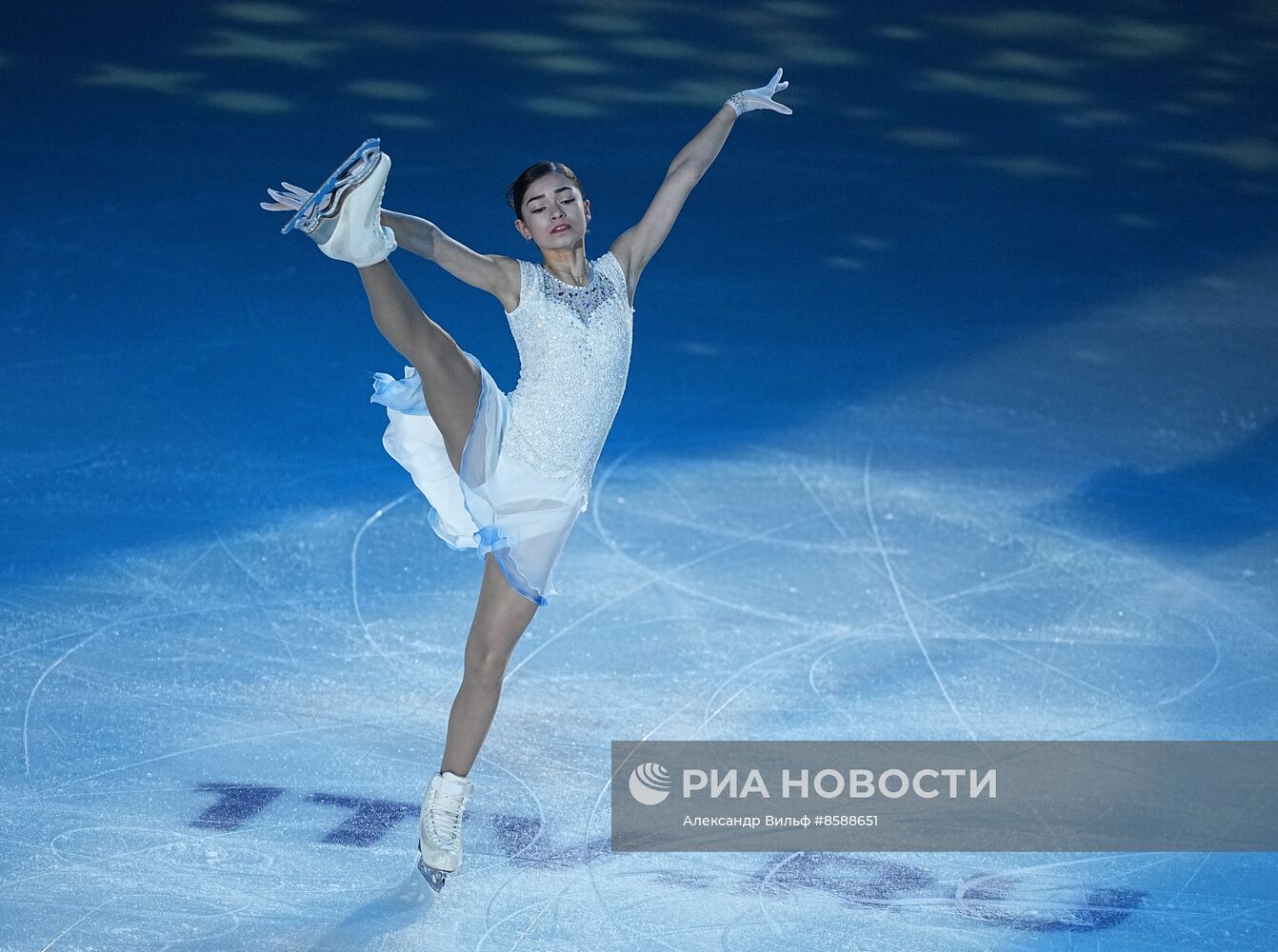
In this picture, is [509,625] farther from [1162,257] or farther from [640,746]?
[1162,257]

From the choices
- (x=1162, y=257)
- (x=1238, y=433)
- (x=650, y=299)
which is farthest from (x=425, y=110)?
(x=1238, y=433)

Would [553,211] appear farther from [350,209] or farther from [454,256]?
[350,209]

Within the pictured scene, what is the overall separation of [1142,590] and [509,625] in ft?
8.36

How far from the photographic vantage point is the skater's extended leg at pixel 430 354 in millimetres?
3059

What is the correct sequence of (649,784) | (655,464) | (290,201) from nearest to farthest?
(290,201), (649,784), (655,464)

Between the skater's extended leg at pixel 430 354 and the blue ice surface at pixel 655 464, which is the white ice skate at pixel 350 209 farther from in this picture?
the blue ice surface at pixel 655 464

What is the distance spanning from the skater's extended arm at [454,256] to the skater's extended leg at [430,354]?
10 cm

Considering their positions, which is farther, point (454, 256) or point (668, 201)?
point (668, 201)

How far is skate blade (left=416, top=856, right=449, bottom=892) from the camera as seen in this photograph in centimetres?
330

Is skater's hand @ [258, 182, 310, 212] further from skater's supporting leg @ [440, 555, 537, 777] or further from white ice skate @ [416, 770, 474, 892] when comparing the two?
white ice skate @ [416, 770, 474, 892]

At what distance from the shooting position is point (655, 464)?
5.82m

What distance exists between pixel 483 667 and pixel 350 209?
111 cm

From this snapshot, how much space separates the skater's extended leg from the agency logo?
94 cm

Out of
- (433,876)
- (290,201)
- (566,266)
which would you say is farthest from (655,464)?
(290,201)
